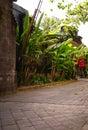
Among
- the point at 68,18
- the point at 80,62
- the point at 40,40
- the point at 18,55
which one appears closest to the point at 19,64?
the point at 18,55

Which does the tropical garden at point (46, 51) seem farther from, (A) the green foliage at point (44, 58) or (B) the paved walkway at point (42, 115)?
(B) the paved walkway at point (42, 115)

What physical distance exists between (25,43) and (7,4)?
2.04 meters

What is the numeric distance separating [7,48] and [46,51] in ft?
15.4

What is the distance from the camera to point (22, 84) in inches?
431

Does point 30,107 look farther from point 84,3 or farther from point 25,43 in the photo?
point 84,3

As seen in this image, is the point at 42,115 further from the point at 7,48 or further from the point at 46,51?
the point at 46,51

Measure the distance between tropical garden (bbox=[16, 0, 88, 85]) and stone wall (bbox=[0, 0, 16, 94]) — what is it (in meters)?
1.45

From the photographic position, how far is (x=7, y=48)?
28.0 ft

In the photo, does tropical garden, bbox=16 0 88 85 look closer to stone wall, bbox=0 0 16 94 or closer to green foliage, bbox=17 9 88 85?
green foliage, bbox=17 9 88 85

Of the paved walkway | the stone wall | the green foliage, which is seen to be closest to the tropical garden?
the green foliage

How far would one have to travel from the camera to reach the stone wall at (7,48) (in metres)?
8.34

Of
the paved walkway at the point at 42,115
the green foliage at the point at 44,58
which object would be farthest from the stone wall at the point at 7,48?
the green foliage at the point at 44,58

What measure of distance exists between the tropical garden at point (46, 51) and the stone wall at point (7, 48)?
1.45 m

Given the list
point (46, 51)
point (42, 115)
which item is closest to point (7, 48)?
point (42, 115)
